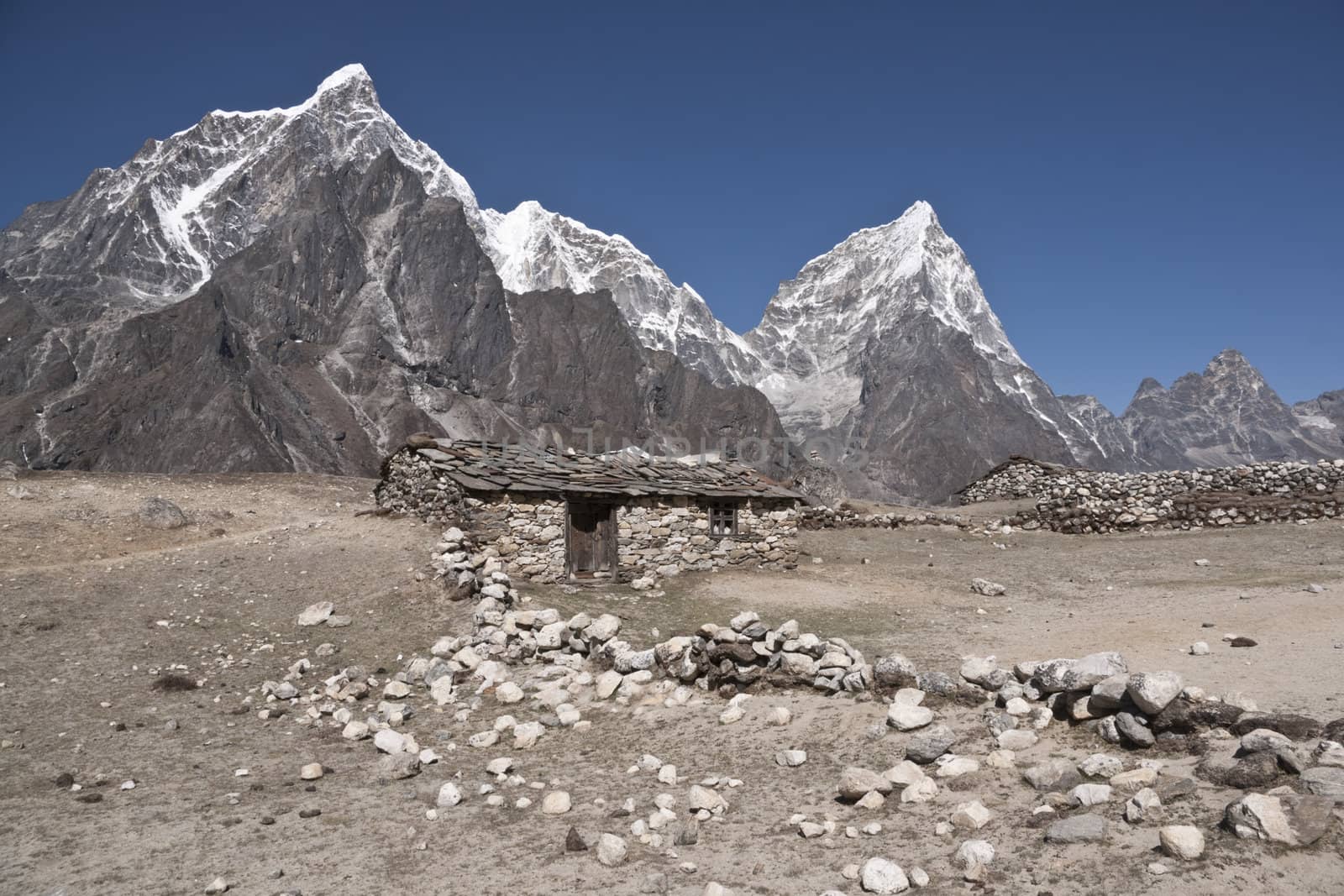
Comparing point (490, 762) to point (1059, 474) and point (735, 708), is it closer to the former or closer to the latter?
point (735, 708)

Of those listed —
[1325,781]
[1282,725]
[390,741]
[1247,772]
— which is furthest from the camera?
[390,741]

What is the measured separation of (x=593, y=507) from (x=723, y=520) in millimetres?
4133

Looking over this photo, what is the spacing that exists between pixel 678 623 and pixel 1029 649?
6677 mm

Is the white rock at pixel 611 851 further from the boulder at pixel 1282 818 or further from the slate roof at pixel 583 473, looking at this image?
the slate roof at pixel 583 473

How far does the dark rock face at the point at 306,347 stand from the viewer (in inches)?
4488

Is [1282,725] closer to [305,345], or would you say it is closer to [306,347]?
[306,347]

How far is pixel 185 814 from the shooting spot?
→ 26.0 ft

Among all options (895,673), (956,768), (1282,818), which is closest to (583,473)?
(895,673)

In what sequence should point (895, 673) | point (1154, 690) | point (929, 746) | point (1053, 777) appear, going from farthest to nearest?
point (895, 673) → point (929, 746) → point (1154, 690) → point (1053, 777)

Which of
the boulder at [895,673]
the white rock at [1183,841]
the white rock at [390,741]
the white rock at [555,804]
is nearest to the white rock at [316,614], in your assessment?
the white rock at [390,741]

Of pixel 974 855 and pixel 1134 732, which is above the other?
pixel 1134 732

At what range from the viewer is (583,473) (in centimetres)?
2148

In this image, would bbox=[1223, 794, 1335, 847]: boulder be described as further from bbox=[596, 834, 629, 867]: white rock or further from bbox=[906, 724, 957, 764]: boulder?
bbox=[596, 834, 629, 867]: white rock

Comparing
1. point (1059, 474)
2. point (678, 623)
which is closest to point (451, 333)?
point (1059, 474)
